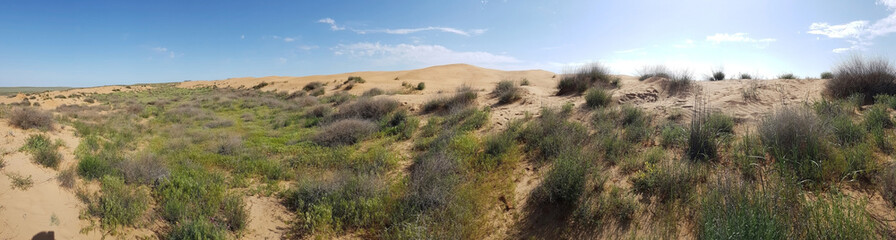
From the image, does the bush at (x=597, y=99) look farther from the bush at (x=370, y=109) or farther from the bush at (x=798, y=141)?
the bush at (x=370, y=109)

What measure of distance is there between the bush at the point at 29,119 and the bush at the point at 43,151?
1.43 m

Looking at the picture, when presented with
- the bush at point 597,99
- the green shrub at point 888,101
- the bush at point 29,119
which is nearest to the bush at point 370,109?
the bush at point 597,99

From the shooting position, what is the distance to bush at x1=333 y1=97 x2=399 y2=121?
10.3 metres

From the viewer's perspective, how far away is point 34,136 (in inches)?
247

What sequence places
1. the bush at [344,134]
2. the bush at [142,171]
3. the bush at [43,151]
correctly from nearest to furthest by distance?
the bush at [142,171] < the bush at [43,151] < the bush at [344,134]

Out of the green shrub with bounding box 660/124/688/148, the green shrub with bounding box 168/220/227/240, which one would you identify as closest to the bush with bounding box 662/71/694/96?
the green shrub with bounding box 660/124/688/148

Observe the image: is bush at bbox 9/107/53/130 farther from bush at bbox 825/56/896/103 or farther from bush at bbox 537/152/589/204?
bush at bbox 825/56/896/103

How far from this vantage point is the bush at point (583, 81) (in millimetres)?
11586

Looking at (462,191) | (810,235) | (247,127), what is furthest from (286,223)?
(247,127)

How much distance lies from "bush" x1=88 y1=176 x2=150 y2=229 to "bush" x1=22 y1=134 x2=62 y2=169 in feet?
5.35

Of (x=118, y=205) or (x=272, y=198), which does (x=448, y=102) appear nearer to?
(x=272, y=198)

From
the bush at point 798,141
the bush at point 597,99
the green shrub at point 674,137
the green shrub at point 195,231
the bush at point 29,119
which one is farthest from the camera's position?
the bush at point 597,99

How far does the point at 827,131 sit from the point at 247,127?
12.6 m

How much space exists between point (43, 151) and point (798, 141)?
33.5ft
